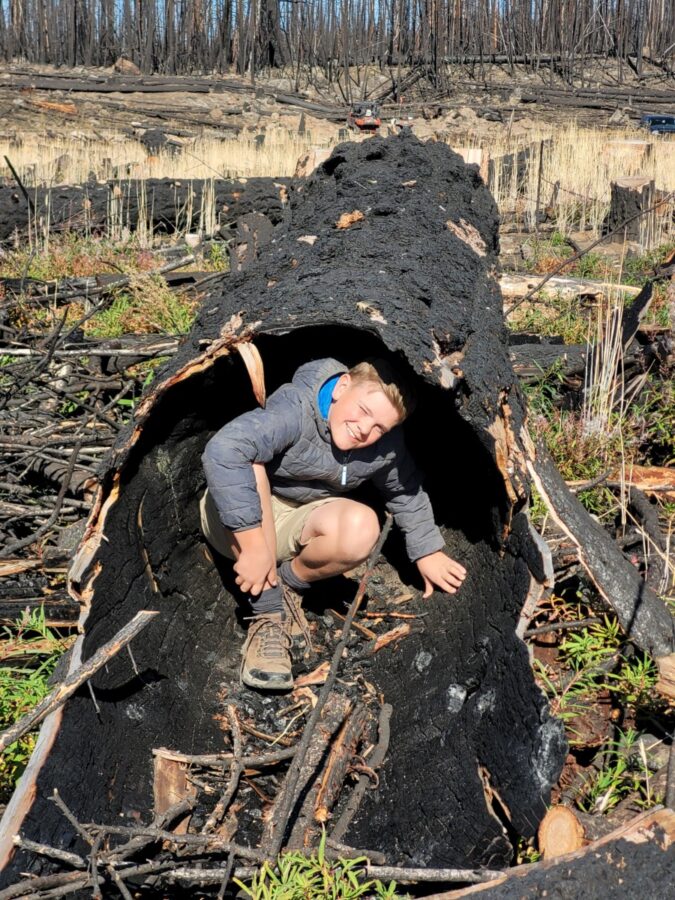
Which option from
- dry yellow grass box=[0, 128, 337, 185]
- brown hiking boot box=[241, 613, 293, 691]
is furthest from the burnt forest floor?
dry yellow grass box=[0, 128, 337, 185]

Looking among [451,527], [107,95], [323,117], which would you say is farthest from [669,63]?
[451,527]

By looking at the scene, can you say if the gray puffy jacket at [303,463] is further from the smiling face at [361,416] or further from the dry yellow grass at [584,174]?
→ the dry yellow grass at [584,174]

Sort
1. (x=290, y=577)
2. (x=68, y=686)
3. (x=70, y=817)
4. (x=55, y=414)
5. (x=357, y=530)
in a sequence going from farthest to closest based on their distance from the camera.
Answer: (x=55, y=414), (x=290, y=577), (x=357, y=530), (x=68, y=686), (x=70, y=817)

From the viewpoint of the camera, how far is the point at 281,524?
3898 mm

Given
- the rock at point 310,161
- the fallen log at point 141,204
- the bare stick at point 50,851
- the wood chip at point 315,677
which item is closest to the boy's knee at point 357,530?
the wood chip at point 315,677

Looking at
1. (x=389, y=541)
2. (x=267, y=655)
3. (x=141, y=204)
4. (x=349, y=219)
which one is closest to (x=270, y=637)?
(x=267, y=655)

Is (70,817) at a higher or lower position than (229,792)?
higher

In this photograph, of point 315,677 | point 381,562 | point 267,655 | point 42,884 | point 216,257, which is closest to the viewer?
point 42,884

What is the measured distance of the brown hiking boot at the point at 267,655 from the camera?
3.70m

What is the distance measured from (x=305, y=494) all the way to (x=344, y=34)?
22065 mm

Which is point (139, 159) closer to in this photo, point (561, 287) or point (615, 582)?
point (561, 287)

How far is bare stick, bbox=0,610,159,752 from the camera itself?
98.7 inches

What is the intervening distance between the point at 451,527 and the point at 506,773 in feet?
4.58

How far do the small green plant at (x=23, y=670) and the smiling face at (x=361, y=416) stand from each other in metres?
1.35
